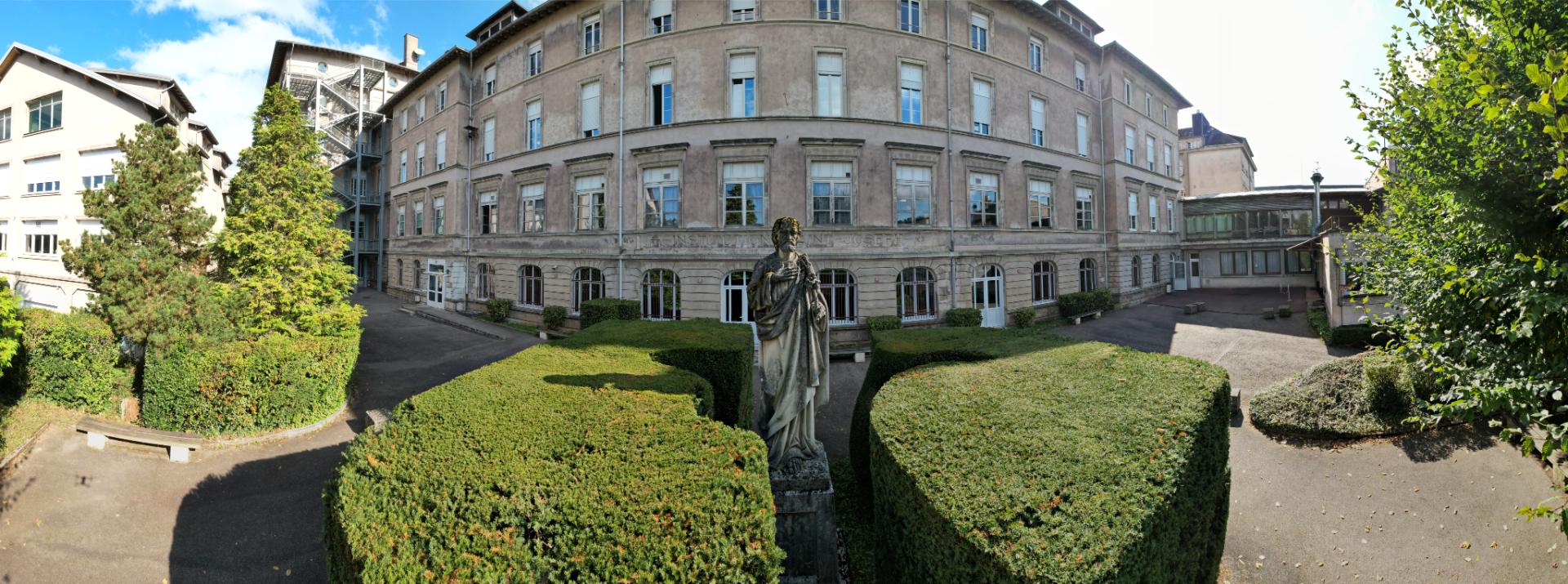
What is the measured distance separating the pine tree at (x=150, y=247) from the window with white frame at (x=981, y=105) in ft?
71.6

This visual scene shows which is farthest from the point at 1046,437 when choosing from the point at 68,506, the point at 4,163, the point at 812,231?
the point at 4,163

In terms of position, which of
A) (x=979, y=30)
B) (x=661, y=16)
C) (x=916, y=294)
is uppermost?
(x=979, y=30)

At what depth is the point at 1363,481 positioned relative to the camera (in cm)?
809

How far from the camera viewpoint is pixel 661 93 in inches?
757

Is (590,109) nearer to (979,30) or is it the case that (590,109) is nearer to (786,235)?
(979,30)

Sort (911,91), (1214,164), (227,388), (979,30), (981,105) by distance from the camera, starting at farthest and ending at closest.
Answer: (1214,164) → (979,30) → (981,105) → (911,91) → (227,388)

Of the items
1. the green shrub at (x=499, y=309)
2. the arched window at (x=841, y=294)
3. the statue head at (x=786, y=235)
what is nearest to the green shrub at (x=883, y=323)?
the arched window at (x=841, y=294)

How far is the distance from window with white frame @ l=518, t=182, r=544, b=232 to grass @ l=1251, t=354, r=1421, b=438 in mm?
22838

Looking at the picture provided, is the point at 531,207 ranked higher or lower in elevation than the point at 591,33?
lower

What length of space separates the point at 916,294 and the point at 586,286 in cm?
1219

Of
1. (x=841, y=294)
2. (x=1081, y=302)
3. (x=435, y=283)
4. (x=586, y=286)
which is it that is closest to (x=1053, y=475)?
(x=841, y=294)

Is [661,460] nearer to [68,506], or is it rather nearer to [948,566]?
[948,566]

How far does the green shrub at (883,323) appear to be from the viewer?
57.7 feet

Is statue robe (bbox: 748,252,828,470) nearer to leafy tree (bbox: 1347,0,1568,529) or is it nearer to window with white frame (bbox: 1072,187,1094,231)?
leafy tree (bbox: 1347,0,1568,529)
